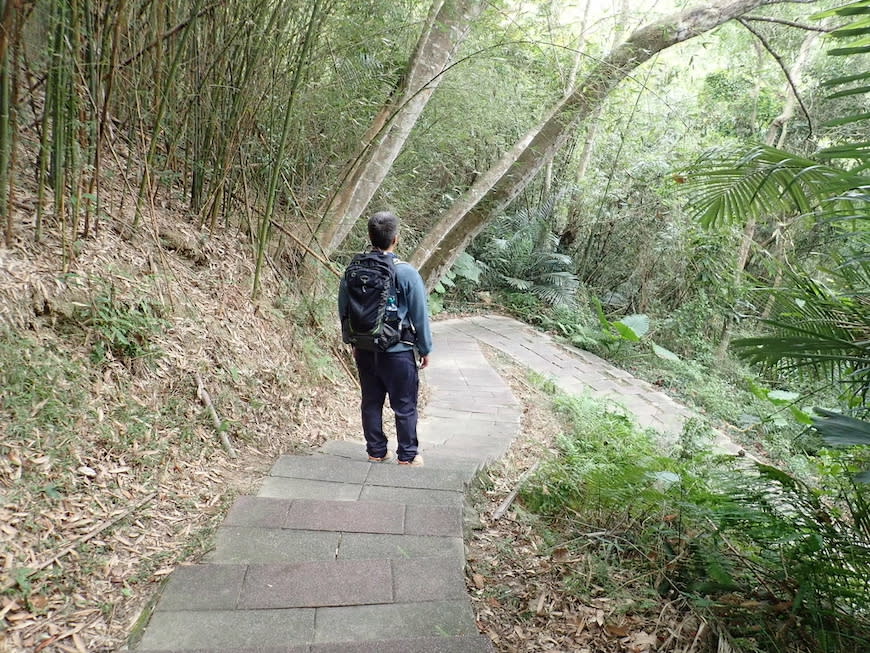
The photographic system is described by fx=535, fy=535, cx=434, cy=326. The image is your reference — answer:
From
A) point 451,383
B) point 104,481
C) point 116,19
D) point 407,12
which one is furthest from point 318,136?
point 104,481

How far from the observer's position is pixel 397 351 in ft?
9.16

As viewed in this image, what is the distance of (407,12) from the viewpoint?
175 inches

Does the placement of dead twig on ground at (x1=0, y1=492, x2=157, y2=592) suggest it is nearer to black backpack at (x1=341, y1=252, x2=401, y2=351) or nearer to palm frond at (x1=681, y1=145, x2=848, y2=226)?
black backpack at (x1=341, y1=252, x2=401, y2=351)

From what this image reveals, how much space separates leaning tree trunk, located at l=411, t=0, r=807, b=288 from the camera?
4.71 metres

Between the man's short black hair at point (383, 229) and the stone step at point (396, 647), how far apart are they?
1.84m

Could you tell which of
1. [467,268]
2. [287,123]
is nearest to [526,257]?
[467,268]

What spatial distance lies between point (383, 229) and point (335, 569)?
63.6 inches

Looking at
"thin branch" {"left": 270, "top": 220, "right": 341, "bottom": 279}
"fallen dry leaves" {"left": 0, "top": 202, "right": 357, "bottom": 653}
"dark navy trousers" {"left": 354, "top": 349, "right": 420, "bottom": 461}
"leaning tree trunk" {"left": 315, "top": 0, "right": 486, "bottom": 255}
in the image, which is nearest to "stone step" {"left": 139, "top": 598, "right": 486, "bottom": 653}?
"fallen dry leaves" {"left": 0, "top": 202, "right": 357, "bottom": 653}

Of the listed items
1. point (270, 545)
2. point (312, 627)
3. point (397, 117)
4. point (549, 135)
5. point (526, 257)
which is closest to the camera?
point (312, 627)

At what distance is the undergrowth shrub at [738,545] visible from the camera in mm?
1604

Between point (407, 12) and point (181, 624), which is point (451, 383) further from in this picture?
point (181, 624)

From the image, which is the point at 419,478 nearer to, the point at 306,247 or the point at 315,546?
A: the point at 315,546

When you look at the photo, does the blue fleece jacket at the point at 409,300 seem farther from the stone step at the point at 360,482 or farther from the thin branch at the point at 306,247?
the thin branch at the point at 306,247

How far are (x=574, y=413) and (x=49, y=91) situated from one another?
14.6 ft
